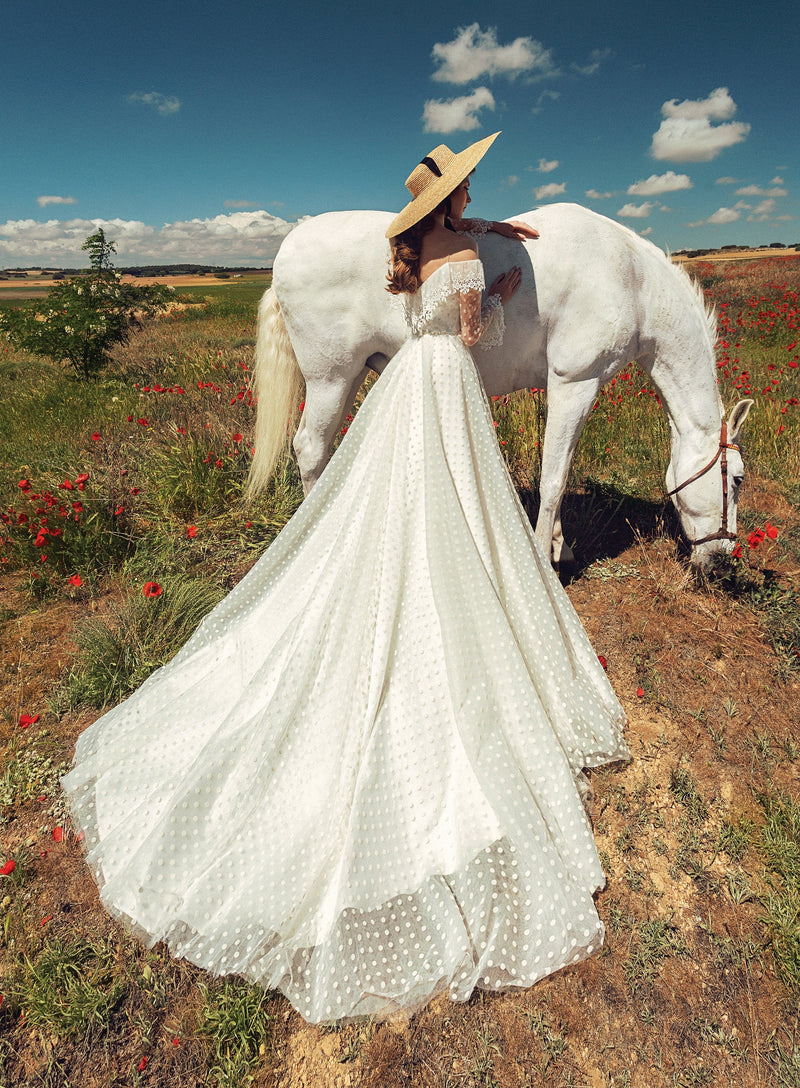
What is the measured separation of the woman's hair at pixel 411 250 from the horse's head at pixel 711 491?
7.48 feet

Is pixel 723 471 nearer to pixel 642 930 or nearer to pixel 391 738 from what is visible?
pixel 642 930

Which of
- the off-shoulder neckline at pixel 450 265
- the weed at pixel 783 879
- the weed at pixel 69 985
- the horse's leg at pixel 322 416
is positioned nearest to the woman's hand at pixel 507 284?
the off-shoulder neckline at pixel 450 265

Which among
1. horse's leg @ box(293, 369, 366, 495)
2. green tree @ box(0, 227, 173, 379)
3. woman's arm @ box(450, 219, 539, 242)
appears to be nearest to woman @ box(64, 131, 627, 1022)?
woman's arm @ box(450, 219, 539, 242)

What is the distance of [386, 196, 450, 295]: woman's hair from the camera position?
100.0 inches

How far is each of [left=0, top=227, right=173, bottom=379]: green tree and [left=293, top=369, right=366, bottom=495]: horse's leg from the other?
26.9ft

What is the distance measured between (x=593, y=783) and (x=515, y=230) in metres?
3.14

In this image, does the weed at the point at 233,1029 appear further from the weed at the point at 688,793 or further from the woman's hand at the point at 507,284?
the woman's hand at the point at 507,284

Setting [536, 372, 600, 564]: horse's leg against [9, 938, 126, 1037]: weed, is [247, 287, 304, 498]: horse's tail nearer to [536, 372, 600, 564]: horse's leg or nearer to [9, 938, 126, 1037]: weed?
[536, 372, 600, 564]: horse's leg

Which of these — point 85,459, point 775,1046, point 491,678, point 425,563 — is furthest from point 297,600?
point 85,459

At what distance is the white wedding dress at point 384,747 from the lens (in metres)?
1.89

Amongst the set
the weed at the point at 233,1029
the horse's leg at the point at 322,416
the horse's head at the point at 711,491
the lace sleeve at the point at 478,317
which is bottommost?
the weed at the point at 233,1029

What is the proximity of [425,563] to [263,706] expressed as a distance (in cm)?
100

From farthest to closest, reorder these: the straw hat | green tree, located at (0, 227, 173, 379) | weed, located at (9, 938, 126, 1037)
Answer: green tree, located at (0, 227, 173, 379) < the straw hat < weed, located at (9, 938, 126, 1037)

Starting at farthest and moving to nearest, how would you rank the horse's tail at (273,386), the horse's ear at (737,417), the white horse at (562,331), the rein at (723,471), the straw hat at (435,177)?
1. the horse's tail at (273,386)
2. the rein at (723,471)
3. the horse's ear at (737,417)
4. the white horse at (562,331)
5. the straw hat at (435,177)
